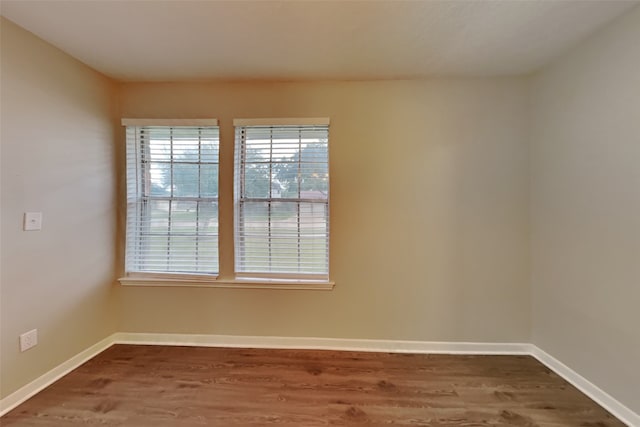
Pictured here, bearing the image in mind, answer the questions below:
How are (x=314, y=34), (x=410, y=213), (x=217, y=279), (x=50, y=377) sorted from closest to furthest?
1. (x=314, y=34)
2. (x=50, y=377)
3. (x=410, y=213)
4. (x=217, y=279)

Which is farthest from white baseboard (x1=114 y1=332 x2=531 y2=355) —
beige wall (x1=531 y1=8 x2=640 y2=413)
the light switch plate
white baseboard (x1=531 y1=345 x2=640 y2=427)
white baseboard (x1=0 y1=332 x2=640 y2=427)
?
the light switch plate

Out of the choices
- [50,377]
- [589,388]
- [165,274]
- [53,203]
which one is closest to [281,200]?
[165,274]

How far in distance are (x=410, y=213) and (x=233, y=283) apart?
1.76m

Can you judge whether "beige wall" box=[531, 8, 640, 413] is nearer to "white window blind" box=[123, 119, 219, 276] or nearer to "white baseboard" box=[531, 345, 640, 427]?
"white baseboard" box=[531, 345, 640, 427]

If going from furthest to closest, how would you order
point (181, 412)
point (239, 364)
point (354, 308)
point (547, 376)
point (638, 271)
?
point (354, 308)
point (239, 364)
point (547, 376)
point (181, 412)
point (638, 271)

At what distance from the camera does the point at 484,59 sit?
223 centimetres

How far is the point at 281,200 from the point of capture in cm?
266

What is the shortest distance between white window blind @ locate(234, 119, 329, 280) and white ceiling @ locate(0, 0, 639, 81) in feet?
1.82

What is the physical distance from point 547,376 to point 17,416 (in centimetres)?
367

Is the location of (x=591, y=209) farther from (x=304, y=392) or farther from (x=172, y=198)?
(x=172, y=198)

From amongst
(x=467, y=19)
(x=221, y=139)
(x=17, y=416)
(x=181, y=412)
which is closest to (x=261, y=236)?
(x=221, y=139)

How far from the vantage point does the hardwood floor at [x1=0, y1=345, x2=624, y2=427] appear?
1.76m

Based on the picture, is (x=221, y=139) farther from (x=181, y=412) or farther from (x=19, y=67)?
(x=181, y=412)

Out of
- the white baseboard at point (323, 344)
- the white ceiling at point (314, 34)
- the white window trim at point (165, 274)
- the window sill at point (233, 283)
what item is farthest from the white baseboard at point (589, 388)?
the white window trim at point (165, 274)
